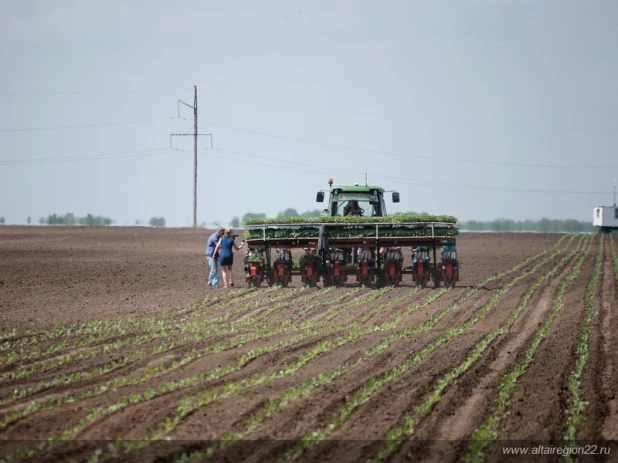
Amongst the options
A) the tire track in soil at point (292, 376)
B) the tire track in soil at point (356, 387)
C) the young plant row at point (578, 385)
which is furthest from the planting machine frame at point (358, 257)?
the tire track in soil at point (292, 376)

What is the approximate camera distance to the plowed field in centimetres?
996

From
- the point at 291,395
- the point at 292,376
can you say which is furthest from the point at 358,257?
the point at 291,395

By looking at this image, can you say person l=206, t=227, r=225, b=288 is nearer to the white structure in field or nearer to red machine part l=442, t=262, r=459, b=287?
red machine part l=442, t=262, r=459, b=287

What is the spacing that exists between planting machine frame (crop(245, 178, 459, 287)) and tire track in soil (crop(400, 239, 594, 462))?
9504 mm

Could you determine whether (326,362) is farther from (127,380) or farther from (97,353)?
(97,353)

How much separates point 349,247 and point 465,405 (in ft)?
55.0

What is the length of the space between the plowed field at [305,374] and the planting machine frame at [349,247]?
0.99 metres

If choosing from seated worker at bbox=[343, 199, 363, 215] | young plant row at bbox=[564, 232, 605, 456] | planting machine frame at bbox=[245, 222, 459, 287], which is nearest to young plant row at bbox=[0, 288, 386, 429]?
young plant row at bbox=[564, 232, 605, 456]

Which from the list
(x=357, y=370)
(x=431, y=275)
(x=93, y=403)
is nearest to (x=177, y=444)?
(x=93, y=403)

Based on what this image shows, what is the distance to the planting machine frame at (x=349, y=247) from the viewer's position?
28344 millimetres

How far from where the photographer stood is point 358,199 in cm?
3247

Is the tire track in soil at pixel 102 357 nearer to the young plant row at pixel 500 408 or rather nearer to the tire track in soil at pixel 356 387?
the tire track in soil at pixel 356 387

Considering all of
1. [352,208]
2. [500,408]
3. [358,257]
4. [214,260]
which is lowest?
[500,408]

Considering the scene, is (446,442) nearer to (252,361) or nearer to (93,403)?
(93,403)
